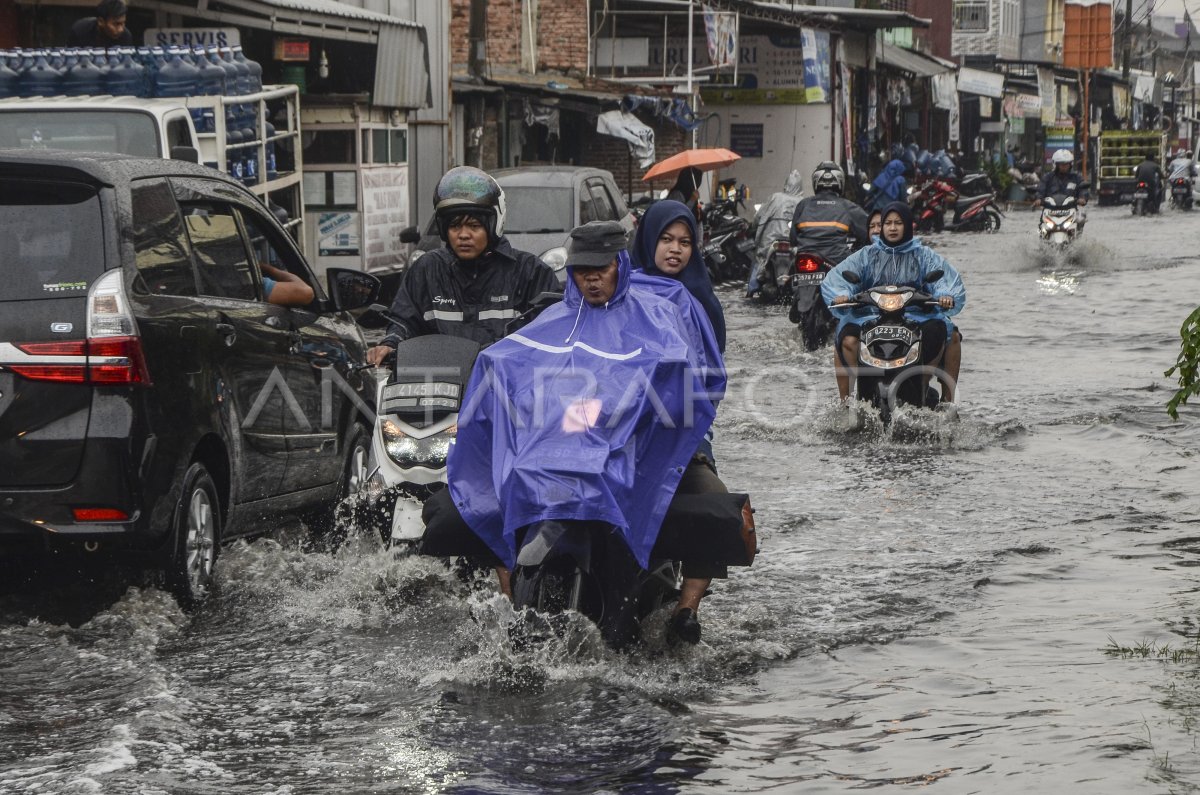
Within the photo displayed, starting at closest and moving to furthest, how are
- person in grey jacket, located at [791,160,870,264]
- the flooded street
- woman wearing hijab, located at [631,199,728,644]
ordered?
the flooded street → woman wearing hijab, located at [631,199,728,644] → person in grey jacket, located at [791,160,870,264]

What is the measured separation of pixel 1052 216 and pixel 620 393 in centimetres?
2506

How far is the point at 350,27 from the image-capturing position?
18.9 metres

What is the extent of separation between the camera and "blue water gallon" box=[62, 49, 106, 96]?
11.7 meters

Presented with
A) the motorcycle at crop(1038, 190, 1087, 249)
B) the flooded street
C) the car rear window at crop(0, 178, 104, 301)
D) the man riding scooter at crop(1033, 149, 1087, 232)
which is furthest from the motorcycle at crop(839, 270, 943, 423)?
the man riding scooter at crop(1033, 149, 1087, 232)

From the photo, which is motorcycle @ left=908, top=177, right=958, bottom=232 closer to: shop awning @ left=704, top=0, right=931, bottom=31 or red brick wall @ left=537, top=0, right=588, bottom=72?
shop awning @ left=704, top=0, right=931, bottom=31

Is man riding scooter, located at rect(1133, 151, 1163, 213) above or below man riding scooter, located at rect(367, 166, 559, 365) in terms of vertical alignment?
above

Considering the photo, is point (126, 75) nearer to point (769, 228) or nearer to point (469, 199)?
point (469, 199)

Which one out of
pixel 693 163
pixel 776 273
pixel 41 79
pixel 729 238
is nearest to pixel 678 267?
pixel 41 79

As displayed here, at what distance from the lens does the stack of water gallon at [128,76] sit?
460 inches

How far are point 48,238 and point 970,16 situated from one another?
236 feet

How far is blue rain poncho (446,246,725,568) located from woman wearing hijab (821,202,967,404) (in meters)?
5.96

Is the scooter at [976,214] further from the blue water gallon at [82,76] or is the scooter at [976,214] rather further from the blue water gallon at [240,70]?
the blue water gallon at [82,76]

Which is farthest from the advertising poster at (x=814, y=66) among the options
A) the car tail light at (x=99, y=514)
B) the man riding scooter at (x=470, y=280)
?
the car tail light at (x=99, y=514)

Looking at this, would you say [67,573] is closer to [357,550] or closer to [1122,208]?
[357,550]
